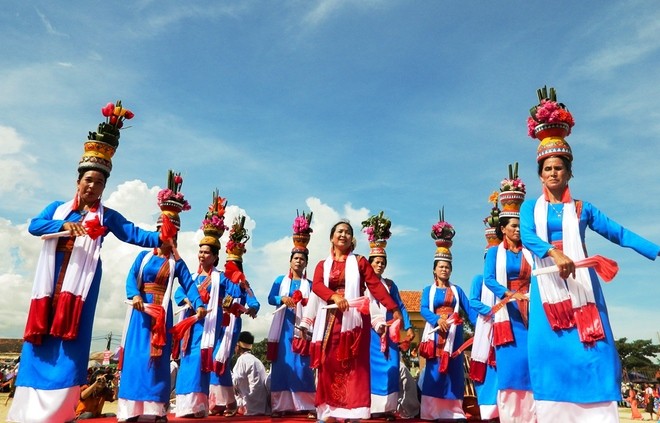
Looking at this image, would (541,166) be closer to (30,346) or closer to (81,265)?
(81,265)

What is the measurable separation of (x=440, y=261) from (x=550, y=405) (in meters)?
4.46

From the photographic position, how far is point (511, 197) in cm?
632

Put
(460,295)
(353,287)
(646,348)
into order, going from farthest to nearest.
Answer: (646,348), (460,295), (353,287)

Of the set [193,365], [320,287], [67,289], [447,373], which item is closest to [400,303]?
[447,373]

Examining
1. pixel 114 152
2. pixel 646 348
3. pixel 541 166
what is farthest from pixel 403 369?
pixel 646 348

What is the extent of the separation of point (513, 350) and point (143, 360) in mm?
4009

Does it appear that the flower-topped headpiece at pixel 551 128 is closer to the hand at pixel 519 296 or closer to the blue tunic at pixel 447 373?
the hand at pixel 519 296

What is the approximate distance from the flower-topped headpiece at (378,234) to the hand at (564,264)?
4660 mm

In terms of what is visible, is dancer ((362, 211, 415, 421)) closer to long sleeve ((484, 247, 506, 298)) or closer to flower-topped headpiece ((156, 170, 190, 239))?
long sleeve ((484, 247, 506, 298))

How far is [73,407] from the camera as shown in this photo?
4.07 metres

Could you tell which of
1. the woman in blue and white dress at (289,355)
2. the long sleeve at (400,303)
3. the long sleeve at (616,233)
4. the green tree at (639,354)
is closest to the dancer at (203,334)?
the woman in blue and white dress at (289,355)

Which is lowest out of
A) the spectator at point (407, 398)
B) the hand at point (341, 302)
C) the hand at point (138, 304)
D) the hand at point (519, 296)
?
the spectator at point (407, 398)

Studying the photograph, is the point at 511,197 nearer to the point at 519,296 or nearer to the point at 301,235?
the point at 519,296

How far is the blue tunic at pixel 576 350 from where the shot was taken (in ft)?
11.1
